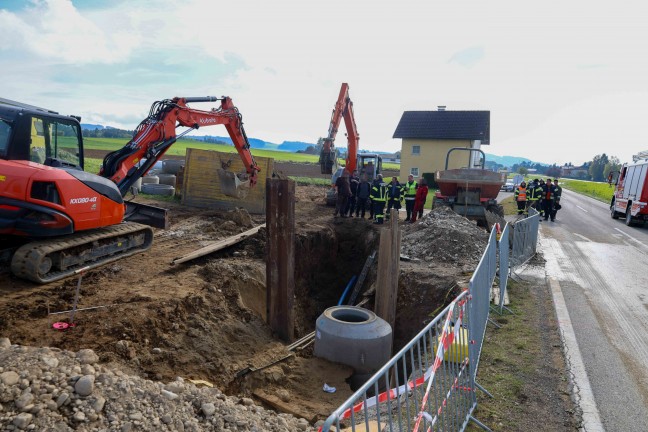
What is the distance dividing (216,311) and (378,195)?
8.56 m

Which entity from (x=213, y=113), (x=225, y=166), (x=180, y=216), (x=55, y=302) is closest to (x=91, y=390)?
(x=55, y=302)

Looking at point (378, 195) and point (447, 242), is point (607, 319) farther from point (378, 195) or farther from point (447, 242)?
point (378, 195)

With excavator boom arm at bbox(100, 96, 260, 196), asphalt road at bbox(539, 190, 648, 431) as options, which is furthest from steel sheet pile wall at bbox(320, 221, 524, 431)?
excavator boom arm at bbox(100, 96, 260, 196)

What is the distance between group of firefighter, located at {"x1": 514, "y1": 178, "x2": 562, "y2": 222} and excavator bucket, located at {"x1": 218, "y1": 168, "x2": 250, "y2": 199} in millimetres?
12264

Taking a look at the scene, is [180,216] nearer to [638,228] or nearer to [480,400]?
[480,400]

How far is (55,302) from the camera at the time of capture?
21.8ft

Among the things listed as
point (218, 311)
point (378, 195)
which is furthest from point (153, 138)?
point (378, 195)

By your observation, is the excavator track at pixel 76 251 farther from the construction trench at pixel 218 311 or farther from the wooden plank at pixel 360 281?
the wooden plank at pixel 360 281

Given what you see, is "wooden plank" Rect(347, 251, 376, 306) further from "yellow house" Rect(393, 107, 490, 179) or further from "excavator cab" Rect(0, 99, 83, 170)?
"yellow house" Rect(393, 107, 490, 179)

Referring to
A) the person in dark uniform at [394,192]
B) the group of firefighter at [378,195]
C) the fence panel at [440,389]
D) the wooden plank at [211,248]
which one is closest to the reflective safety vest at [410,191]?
the group of firefighter at [378,195]

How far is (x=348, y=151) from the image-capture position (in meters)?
18.6

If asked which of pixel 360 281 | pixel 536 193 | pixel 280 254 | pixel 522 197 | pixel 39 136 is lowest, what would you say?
pixel 360 281

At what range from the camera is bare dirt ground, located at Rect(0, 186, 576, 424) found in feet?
18.6

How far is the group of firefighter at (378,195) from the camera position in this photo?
14852 mm
